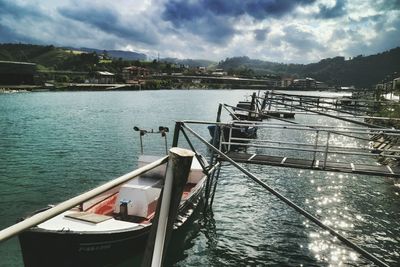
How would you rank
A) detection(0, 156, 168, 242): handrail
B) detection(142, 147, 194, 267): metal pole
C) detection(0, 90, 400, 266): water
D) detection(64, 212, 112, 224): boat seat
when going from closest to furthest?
detection(0, 156, 168, 242): handrail → detection(142, 147, 194, 267): metal pole → detection(64, 212, 112, 224): boat seat → detection(0, 90, 400, 266): water

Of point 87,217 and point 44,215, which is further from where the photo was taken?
point 87,217

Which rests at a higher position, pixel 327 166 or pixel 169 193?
pixel 169 193

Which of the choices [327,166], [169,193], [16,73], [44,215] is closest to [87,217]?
[169,193]

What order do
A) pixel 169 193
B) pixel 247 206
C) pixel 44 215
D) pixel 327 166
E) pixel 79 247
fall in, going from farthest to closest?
pixel 247 206
pixel 327 166
pixel 79 247
pixel 169 193
pixel 44 215

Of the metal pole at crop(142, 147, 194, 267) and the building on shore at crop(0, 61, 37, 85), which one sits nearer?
the metal pole at crop(142, 147, 194, 267)

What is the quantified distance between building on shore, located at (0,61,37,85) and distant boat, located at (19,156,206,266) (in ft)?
523

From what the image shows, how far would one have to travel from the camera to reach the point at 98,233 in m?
11.3

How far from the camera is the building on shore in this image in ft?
491

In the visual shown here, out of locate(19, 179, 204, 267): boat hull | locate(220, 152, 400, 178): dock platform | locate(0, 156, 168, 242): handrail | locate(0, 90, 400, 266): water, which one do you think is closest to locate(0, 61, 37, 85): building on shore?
locate(0, 90, 400, 266): water

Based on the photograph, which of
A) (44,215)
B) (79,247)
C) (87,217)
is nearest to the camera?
(44,215)

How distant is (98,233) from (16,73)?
167 m

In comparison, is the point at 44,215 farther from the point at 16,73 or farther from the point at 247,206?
the point at 16,73

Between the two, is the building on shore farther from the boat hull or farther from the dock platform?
the boat hull

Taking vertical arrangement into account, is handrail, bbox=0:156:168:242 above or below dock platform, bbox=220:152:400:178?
above
